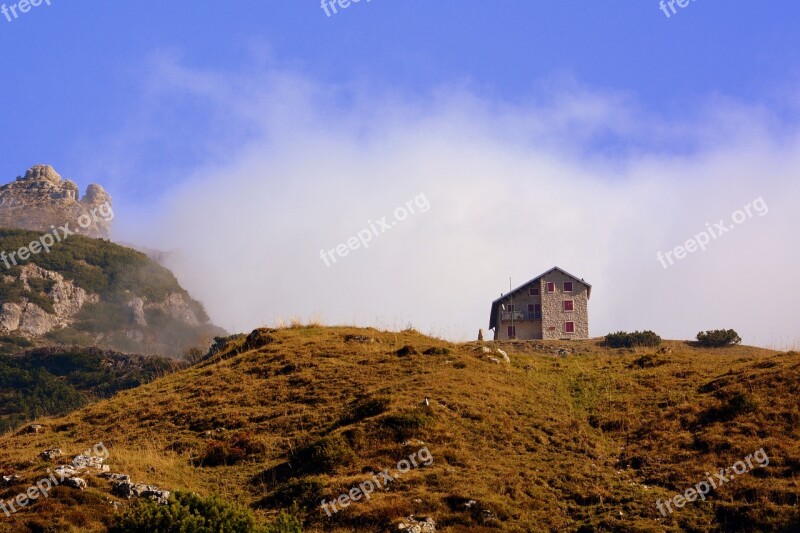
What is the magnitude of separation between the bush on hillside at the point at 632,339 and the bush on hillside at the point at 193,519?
47595 mm

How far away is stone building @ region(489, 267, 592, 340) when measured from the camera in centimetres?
8000

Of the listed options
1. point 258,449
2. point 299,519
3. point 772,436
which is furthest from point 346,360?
point 772,436

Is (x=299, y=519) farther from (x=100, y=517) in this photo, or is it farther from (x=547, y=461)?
(x=547, y=461)

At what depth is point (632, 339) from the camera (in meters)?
66.1

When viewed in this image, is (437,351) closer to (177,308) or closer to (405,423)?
(405,423)

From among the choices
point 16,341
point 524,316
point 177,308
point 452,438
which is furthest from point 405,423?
point 177,308

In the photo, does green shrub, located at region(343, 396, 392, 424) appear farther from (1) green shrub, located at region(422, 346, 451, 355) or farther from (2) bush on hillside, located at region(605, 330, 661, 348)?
(2) bush on hillside, located at region(605, 330, 661, 348)

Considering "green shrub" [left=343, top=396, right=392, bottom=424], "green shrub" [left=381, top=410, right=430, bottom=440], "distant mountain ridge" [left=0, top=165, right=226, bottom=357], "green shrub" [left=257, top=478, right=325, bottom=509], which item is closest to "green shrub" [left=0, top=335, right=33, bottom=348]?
"distant mountain ridge" [left=0, top=165, right=226, bottom=357]

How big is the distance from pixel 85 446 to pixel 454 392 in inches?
569

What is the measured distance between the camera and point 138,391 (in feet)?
136

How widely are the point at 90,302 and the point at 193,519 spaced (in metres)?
168

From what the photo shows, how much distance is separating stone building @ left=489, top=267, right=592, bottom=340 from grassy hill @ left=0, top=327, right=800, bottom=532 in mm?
36046

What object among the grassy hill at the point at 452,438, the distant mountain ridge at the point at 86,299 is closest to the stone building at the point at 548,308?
the grassy hill at the point at 452,438

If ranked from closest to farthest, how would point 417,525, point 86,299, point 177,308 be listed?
point 417,525 < point 86,299 < point 177,308
